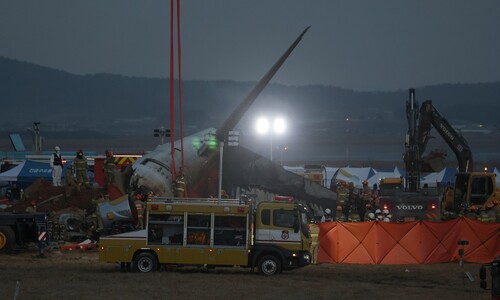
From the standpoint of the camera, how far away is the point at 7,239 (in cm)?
3166

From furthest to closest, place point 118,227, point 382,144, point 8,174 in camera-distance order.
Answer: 1. point 382,144
2. point 8,174
3. point 118,227

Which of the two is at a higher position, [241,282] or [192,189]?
[192,189]

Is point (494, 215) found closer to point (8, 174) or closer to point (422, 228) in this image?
point (422, 228)

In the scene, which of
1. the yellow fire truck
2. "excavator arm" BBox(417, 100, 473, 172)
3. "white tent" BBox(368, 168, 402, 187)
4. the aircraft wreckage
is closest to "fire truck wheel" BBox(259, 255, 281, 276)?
the yellow fire truck

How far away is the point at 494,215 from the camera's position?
125 ft

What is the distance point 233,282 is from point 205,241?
2.14 m

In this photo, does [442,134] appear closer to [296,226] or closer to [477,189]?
[477,189]

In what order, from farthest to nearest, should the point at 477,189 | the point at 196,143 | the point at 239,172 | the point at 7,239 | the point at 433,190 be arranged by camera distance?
the point at 239,172
the point at 196,143
the point at 433,190
the point at 477,189
the point at 7,239

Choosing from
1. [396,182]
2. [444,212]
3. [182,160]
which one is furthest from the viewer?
[396,182]

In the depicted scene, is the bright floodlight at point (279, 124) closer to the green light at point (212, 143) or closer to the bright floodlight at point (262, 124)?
the bright floodlight at point (262, 124)

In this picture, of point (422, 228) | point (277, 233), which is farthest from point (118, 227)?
point (422, 228)

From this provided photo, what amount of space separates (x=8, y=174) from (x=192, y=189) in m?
14.0

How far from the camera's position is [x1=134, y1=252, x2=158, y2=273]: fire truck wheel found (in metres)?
26.7

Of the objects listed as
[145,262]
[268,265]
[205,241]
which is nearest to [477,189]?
[268,265]
